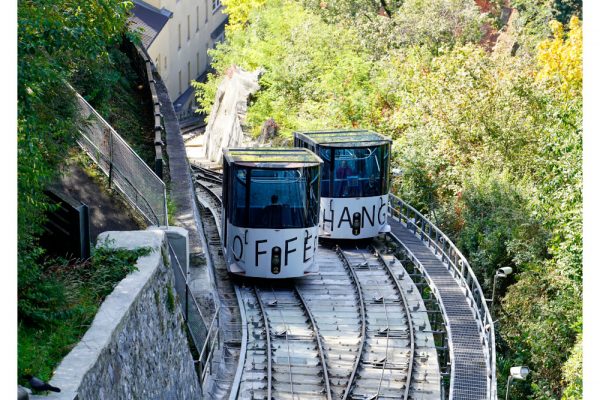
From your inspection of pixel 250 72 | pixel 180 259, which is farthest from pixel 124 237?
pixel 250 72

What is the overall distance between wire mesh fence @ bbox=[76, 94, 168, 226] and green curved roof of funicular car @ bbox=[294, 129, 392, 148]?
29.7 ft

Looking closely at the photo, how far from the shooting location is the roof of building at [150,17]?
170 ft

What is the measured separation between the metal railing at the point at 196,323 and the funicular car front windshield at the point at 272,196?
4.97 m

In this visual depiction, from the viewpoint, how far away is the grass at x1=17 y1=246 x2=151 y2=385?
36.1 ft

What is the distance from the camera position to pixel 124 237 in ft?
49.9

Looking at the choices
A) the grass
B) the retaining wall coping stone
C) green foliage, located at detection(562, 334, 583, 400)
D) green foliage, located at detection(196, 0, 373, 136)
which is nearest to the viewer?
the retaining wall coping stone

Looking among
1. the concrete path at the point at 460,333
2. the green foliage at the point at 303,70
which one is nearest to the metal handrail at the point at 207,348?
the concrete path at the point at 460,333

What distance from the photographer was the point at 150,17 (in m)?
55.0

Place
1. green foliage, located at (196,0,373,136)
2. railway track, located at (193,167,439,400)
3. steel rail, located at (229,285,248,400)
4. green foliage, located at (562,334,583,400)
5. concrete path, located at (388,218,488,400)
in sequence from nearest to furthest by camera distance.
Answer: steel rail, located at (229,285,248,400) < concrete path, located at (388,218,488,400) < railway track, located at (193,167,439,400) < green foliage, located at (562,334,583,400) < green foliage, located at (196,0,373,136)

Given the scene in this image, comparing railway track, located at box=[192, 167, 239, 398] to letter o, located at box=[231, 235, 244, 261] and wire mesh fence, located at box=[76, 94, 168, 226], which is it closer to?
letter o, located at box=[231, 235, 244, 261]

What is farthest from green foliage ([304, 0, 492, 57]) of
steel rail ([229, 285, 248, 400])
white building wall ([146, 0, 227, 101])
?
steel rail ([229, 285, 248, 400])

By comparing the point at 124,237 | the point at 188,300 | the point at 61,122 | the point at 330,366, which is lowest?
the point at 330,366

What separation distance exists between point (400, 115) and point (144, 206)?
65.6ft
